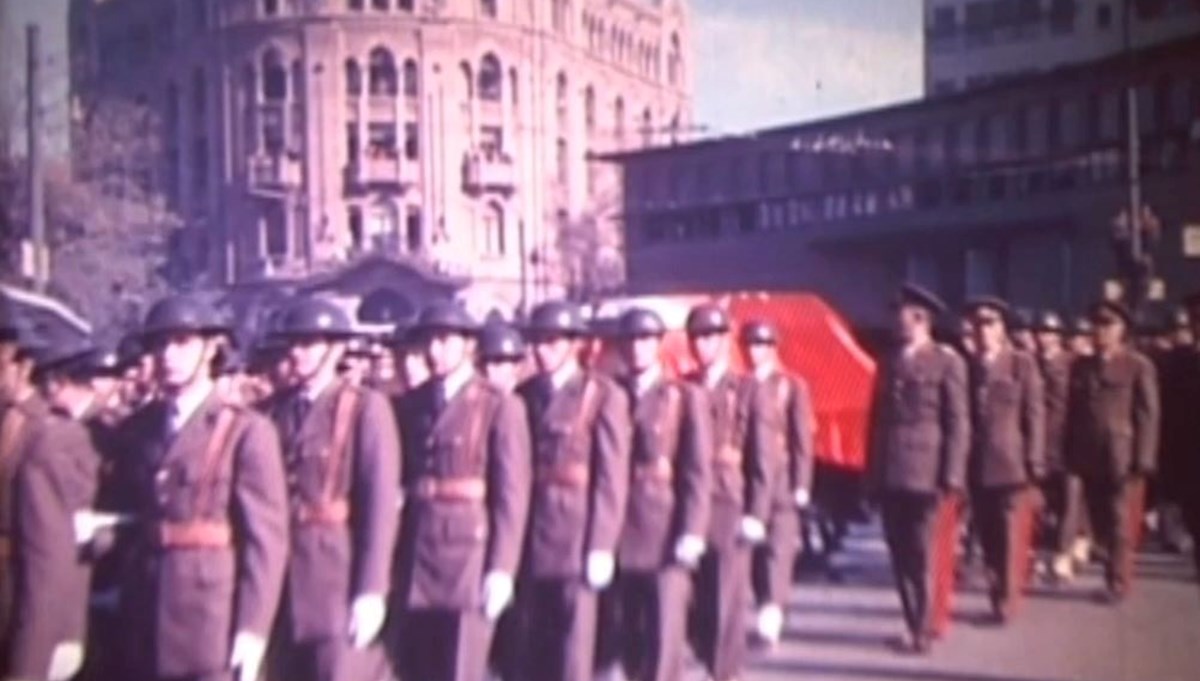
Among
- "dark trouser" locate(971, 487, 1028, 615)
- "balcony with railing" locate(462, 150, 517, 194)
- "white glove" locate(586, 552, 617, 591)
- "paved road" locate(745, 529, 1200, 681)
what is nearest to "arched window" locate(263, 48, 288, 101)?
"balcony with railing" locate(462, 150, 517, 194)

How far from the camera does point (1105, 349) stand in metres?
3.47

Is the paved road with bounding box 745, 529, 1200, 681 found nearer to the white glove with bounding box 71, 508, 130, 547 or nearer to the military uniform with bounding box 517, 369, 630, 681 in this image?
the military uniform with bounding box 517, 369, 630, 681

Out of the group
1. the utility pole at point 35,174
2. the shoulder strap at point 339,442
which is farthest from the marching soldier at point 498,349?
the utility pole at point 35,174

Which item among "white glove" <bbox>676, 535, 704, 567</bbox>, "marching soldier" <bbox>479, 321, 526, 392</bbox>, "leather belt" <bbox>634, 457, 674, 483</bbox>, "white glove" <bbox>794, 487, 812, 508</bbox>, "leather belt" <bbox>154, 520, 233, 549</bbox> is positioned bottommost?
"white glove" <bbox>676, 535, 704, 567</bbox>

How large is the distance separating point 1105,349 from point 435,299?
1285 mm

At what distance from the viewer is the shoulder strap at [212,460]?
266cm

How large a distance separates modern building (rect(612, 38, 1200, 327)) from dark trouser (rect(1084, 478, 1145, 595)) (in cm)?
73

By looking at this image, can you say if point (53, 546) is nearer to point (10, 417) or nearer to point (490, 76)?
point (10, 417)

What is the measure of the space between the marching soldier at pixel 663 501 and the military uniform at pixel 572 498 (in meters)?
0.09

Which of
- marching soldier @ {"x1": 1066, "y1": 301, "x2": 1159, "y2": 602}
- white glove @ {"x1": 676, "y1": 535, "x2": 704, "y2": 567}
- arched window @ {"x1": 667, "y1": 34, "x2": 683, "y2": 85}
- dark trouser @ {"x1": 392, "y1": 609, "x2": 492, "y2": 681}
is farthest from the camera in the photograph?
marching soldier @ {"x1": 1066, "y1": 301, "x2": 1159, "y2": 602}

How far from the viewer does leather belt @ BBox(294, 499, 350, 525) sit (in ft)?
9.53

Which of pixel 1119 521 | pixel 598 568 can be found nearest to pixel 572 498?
pixel 598 568

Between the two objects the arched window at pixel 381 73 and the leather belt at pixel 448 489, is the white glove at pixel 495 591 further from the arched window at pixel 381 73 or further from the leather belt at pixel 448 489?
the arched window at pixel 381 73

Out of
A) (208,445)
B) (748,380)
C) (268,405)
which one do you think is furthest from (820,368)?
(208,445)
